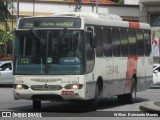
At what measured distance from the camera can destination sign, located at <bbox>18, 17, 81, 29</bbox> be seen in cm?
1942

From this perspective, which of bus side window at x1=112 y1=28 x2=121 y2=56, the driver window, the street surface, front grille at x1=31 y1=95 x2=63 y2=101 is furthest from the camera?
the driver window

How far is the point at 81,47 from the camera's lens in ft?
63.0

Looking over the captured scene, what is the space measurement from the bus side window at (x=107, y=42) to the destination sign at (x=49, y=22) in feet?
6.29

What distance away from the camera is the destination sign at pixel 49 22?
1942cm

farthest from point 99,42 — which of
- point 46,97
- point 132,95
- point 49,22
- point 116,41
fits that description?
point 132,95

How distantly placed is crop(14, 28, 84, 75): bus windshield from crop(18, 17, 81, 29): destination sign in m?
0.20

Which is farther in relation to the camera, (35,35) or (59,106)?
(59,106)

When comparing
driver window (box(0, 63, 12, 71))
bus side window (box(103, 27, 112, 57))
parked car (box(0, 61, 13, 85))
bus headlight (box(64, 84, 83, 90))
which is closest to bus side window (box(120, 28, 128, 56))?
bus side window (box(103, 27, 112, 57))

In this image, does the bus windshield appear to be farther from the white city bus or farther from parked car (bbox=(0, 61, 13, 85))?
parked car (bbox=(0, 61, 13, 85))

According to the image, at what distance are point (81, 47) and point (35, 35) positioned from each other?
1.48 meters

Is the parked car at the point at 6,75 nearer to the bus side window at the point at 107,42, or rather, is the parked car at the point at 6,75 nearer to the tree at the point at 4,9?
the tree at the point at 4,9

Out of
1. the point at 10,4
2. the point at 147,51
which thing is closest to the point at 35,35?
the point at 147,51

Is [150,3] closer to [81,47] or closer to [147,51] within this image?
[147,51]

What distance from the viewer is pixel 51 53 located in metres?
19.2
